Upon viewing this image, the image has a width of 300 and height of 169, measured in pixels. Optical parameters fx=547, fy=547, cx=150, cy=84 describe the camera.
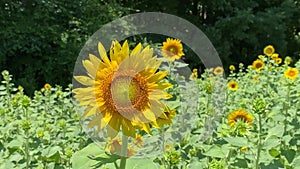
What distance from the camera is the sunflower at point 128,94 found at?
119cm

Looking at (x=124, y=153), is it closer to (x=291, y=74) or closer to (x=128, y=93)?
(x=128, y=93)

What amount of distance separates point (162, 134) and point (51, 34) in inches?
214

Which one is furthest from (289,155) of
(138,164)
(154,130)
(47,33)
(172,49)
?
(47,33)

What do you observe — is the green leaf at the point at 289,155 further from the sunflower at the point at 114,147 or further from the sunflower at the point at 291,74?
the sunflower at the point at 291,74

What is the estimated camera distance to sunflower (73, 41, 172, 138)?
119 centimetres

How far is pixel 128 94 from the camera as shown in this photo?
1172mm

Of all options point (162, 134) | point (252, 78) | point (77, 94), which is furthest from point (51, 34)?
point (77, 94)

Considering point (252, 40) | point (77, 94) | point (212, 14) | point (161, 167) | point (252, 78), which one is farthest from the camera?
point (212, 14)

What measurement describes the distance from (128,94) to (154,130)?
4.16 ft

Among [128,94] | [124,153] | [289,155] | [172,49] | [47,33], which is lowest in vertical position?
[289,155]

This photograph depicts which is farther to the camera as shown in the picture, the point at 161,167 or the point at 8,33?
the point at 8,33

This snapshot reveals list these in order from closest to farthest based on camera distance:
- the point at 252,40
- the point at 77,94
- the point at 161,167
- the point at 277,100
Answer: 1. the point at 77,94
2. the point at 161,167
3. the point at 277,100
4. the point at 252,40

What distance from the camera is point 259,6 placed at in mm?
10453

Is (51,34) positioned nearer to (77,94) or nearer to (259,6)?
(259,6)
